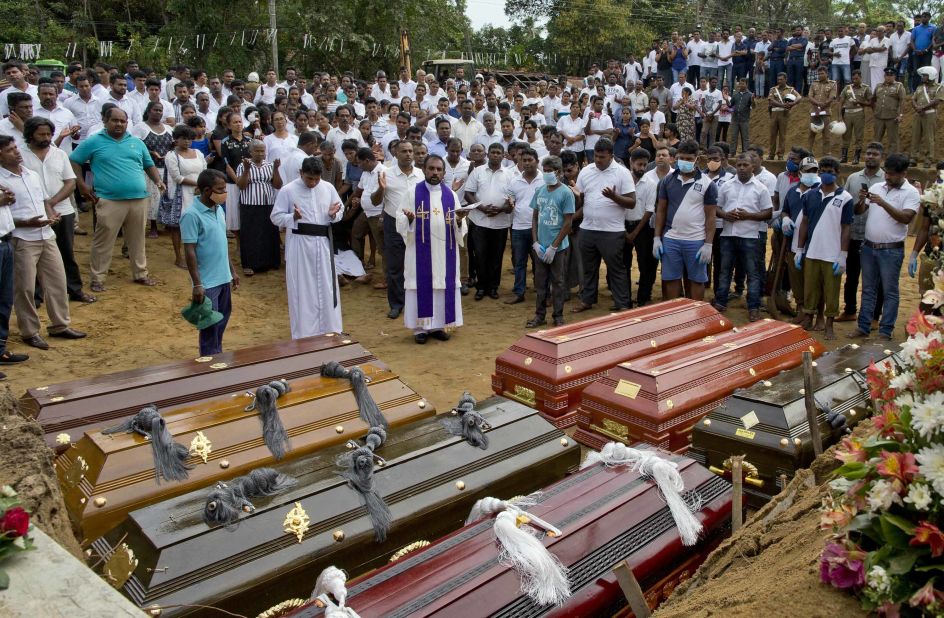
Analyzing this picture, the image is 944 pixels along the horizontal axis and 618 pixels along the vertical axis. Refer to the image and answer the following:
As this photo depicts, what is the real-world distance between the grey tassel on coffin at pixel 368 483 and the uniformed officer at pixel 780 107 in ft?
45.6

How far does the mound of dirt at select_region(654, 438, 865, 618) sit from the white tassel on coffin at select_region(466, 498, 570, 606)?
39 cm

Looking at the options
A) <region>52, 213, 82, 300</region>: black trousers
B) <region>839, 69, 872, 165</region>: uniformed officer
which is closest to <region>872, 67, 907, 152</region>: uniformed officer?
<region>839, 69, 872, 165</region>: uniformed officer

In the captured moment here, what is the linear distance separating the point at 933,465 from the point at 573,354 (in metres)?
3.61

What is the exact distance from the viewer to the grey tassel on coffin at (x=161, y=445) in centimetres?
385

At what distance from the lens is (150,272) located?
956 cm

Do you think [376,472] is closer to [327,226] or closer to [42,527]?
[42,527]

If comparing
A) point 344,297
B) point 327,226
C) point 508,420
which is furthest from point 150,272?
point 508,420

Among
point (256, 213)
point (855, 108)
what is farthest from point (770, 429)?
point (855, 108)

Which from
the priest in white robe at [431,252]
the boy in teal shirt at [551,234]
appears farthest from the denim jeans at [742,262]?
the priest in white robe at [431,252]

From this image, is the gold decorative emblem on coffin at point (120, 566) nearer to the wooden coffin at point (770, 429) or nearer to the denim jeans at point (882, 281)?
the wooden coffin at point (770, 429)

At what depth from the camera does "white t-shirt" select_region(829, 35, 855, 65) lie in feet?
53.0

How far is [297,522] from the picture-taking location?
3.37 m

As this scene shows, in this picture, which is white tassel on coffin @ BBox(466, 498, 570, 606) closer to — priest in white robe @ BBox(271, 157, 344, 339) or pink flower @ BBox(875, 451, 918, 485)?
pink flower @ BBox(875, 451, 918, 485)

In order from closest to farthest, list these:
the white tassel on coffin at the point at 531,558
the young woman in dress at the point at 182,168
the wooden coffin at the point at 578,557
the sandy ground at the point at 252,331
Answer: the wooden coffin at the point at 578,557, the white tassel on coffin at the point at 531,558, the sandy ground at the point at 252,331, the young woman in dress at the point at 182,168
